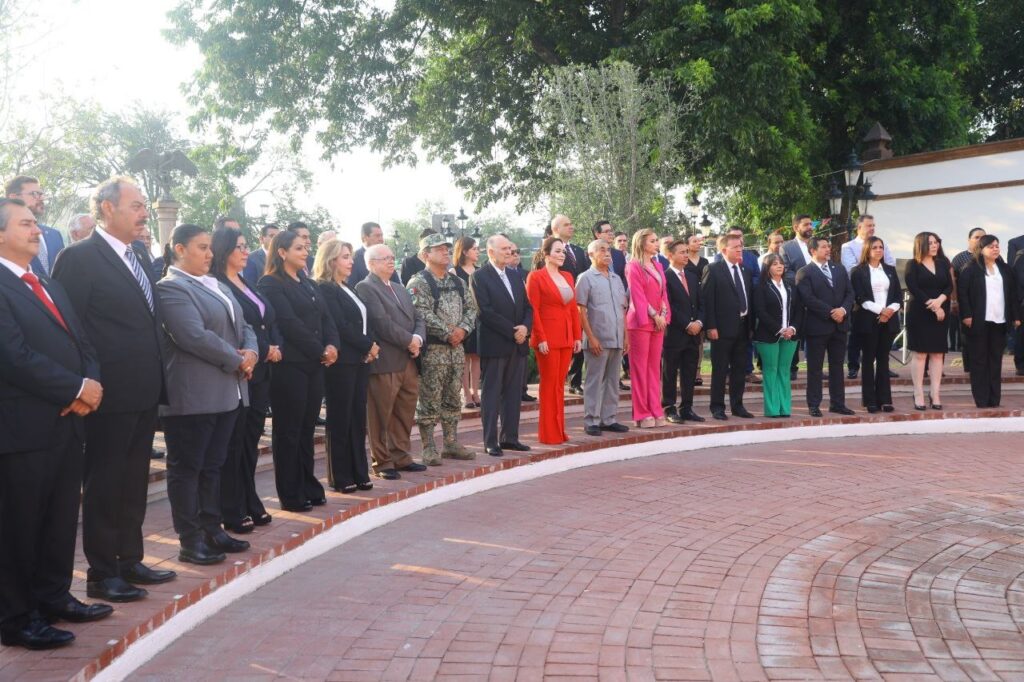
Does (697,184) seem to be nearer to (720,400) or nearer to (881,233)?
(881,233)

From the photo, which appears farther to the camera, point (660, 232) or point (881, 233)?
point (660, 232)

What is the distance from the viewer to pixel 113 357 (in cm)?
540

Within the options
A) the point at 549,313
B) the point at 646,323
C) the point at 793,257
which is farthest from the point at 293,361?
the point at 793,257

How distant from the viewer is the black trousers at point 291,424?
7.50 m

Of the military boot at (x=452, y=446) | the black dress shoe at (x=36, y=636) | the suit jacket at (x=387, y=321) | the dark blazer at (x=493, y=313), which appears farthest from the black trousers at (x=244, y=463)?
the dark blazer at (x=493, y=313)

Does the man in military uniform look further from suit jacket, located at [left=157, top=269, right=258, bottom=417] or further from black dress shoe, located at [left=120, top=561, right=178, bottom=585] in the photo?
→ black dress shoe, located at [left=120, top=561, right=178, bottom=585]

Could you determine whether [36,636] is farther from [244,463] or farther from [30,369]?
[244,463]

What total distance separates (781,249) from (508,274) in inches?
237

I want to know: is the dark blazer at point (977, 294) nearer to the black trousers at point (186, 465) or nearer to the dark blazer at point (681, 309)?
the dark blazer at point (681, 309)

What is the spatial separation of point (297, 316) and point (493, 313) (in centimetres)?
278

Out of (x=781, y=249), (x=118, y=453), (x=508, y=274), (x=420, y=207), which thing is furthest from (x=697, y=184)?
(x=420, y=207)

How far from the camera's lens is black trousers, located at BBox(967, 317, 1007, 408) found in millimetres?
12953

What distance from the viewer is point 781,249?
1460cm

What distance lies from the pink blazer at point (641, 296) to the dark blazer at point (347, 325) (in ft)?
13.3
